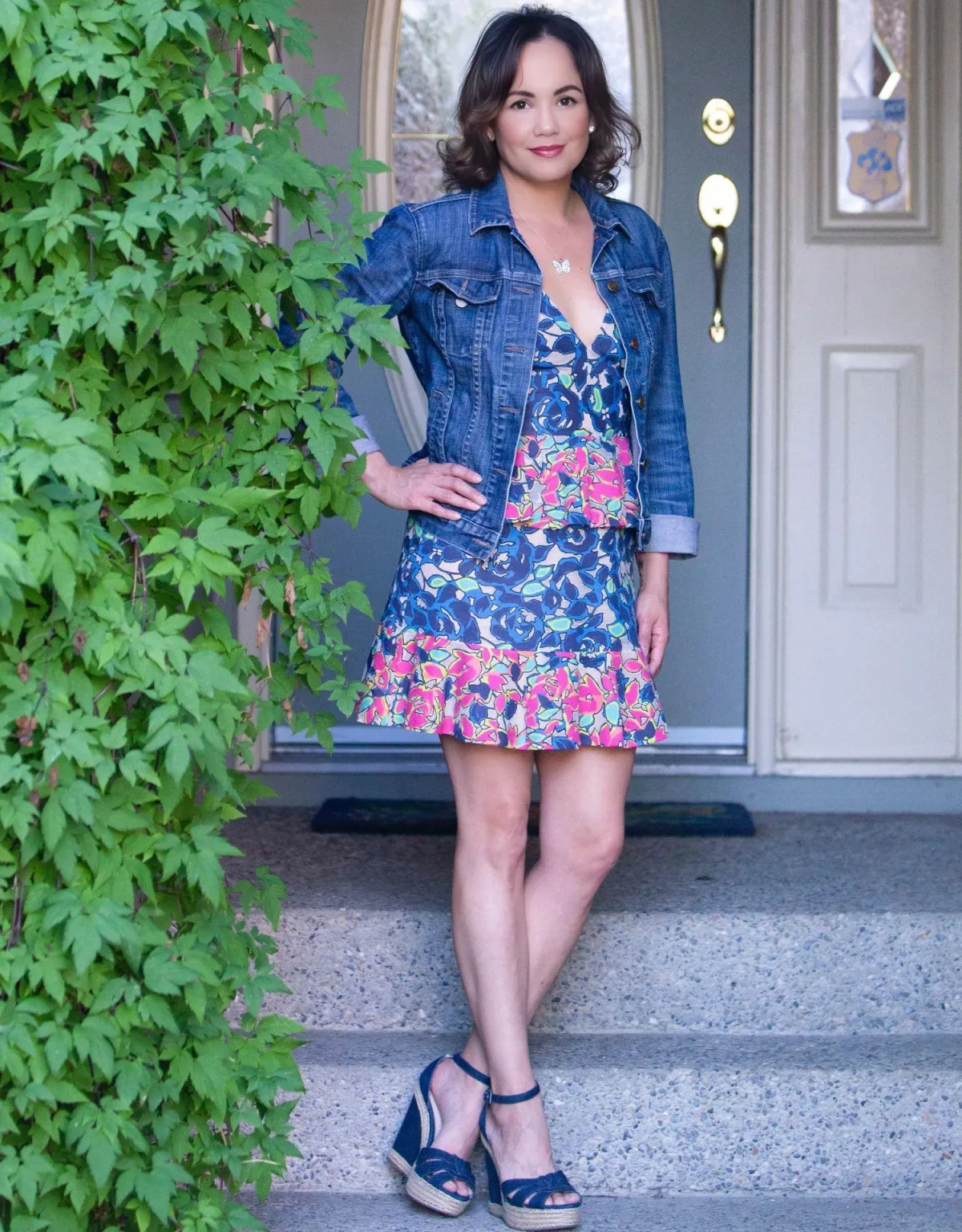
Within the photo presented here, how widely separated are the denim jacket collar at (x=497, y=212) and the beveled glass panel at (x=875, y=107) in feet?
4.19

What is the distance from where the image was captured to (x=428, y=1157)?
2.23 meters

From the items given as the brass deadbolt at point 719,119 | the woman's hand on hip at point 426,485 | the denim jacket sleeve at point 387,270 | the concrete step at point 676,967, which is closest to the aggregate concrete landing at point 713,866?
the concrete step at point 676,967

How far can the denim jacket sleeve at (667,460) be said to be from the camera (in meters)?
2.35

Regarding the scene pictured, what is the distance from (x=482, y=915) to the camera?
2207 millimetres

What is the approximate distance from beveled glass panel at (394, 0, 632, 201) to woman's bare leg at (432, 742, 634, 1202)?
5.56 feet

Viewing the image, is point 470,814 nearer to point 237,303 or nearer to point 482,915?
point 482,915

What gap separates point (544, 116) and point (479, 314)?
291 mm

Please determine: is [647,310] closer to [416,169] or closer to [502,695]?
[502,695]

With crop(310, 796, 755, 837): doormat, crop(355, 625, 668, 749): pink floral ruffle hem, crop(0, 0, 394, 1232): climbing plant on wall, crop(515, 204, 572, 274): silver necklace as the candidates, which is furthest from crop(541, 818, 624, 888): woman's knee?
crop(310, 796, 755, 837): doormat

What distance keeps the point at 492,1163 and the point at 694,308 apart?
1.99 meters

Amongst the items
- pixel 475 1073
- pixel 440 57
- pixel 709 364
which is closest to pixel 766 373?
pixel 709 364

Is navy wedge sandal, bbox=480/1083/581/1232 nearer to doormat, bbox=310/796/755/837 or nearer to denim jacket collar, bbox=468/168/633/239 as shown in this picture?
doormat, bbox=310/796/755/837

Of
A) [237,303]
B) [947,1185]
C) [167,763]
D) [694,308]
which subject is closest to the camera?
[167,763]

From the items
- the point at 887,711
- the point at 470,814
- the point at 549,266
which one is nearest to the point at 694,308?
the point at 887,711
